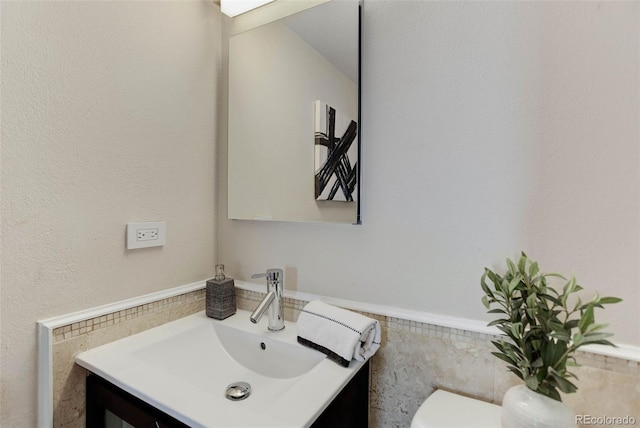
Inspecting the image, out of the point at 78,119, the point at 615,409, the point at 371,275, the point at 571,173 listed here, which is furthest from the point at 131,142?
the point at 615,409

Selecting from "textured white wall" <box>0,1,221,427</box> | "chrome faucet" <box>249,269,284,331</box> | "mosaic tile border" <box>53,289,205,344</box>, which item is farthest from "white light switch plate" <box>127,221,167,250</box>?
"chrome faucet" <box>249,269,284,331</box>

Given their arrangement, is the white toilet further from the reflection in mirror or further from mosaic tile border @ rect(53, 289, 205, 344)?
mosaic tile border @ rect(53, 289, 205, 344)

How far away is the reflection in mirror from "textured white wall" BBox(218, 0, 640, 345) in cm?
5

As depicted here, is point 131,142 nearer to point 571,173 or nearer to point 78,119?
point 78,119

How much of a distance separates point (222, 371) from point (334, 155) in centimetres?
76

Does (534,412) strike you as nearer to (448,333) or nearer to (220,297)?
(448,333)

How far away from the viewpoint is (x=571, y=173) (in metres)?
0.69

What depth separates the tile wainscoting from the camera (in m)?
0.66

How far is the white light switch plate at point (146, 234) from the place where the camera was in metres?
0.94

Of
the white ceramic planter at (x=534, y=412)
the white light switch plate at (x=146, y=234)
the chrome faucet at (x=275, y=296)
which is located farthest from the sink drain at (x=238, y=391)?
the white ceramic planter at (x=534, y=412)

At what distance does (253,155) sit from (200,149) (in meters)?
0.20

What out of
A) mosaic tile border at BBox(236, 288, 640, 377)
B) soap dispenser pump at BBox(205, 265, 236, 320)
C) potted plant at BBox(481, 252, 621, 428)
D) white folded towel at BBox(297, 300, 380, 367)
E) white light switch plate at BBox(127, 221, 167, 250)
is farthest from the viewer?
soap dispenser pump at BBox(205, 265, 236, 320)

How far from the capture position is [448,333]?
81 centimetres

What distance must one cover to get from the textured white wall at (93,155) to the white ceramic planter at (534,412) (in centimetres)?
101
